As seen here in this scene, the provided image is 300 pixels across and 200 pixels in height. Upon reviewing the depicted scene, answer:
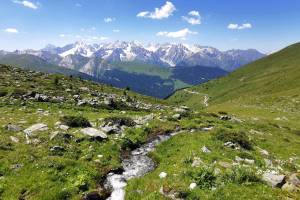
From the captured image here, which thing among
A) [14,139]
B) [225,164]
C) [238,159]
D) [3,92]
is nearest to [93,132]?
[14,139]

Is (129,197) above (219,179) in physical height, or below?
below

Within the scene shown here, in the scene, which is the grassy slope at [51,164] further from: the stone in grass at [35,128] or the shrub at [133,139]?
the stone in grass at [35,128]

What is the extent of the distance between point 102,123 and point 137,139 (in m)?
5.80

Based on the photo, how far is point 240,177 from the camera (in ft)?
59.4

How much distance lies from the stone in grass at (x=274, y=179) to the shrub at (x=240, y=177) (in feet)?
1.58

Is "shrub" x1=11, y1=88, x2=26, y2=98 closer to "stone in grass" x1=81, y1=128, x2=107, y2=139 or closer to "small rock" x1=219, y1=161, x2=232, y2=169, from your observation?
"stone in grass" x1=81, y1=128, x2=107, y2=139

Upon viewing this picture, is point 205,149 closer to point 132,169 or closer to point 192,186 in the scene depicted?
point 132,169

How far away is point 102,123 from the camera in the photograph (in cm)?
3381

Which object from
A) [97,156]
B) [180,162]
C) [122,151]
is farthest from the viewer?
[122,151]

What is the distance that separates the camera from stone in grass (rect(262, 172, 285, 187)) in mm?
17888

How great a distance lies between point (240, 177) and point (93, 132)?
14766 mm

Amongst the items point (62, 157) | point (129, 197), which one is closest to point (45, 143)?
point (62, 157)

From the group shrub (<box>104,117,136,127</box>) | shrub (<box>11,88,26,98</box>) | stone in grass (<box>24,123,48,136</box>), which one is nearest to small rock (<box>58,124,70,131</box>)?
stone in grass (<box>24,123,48,136</box>)

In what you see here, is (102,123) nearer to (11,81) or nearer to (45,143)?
(45,143)
